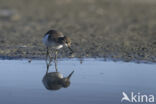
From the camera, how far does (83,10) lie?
90.0 ft

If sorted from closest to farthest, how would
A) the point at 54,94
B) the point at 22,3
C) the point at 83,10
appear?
the point at 54,94
the point at 83,10
the point at 22,3

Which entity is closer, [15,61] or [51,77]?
[51,77]

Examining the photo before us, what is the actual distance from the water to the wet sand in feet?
3.92

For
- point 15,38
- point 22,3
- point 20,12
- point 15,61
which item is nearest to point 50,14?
point 20,12

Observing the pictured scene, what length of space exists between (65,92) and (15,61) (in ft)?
11.6

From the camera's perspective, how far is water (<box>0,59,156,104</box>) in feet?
27.5

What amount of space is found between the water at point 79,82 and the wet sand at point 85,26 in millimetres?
1196

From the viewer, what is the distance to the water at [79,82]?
8391 mm

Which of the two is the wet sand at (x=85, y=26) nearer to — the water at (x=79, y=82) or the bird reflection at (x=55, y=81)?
the water at (x=79, y=82)

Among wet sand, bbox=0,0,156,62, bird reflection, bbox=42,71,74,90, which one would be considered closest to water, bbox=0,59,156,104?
bird reflection, bbox=42,71,74,90

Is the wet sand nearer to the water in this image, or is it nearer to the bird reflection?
the water

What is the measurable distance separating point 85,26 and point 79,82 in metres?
10.9

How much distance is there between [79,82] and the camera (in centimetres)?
977

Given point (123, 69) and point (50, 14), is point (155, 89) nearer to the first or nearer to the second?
point (123, 69)
